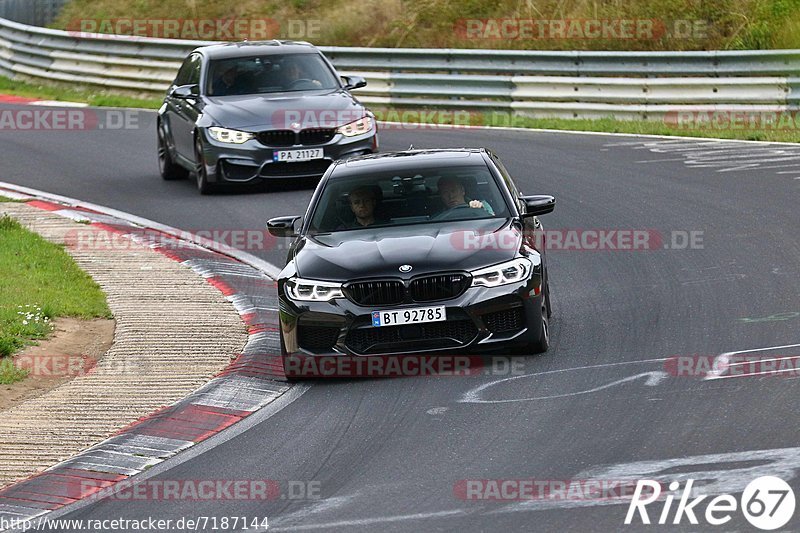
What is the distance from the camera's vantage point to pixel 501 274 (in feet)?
32.3

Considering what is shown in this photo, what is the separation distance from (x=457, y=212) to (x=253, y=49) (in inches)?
370

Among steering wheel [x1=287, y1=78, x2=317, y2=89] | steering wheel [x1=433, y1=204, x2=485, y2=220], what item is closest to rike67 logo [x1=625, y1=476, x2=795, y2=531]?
steering wheel [x1=433, y1=204, x2=485, y2=220]

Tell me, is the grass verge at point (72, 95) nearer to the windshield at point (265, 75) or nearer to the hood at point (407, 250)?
the windshield at point (265, 75)

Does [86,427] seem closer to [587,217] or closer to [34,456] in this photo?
[34,456]

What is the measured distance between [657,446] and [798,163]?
1132 cm

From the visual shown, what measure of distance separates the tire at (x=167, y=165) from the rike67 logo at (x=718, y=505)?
14.0 metres

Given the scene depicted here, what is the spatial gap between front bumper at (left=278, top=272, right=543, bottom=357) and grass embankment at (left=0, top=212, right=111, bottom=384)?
217cm

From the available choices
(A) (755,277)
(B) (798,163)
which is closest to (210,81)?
(B) (798,163)

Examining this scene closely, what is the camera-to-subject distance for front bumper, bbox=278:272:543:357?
383 inches

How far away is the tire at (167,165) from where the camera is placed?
2002 centimetres

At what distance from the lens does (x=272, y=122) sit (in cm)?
1809
